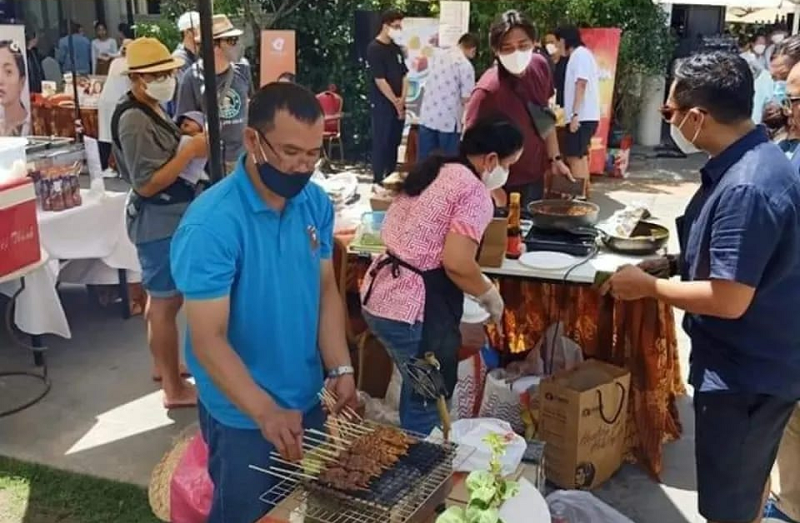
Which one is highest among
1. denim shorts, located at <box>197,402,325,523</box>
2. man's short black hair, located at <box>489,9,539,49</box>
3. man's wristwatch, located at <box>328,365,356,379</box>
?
man's short black hair, located at <box>489,9,539,49</box>

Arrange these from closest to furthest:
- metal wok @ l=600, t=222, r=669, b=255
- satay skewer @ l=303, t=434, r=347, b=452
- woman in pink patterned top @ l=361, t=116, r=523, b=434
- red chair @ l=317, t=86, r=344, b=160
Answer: satay skewer @ l=303, t=434, r=347, b=452
woman in pink patterned top @ l=361, t=116, r=523, b=434
metal wok @ l=600, t=222, r=669, b=255
red chair @ l=317, t=86, r=344, b=160

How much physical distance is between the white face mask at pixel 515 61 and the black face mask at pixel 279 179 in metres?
2.95

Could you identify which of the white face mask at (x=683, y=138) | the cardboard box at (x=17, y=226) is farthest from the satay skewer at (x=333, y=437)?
the cardboard box at (x=17, y=226)

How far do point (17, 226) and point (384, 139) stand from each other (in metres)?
5.27

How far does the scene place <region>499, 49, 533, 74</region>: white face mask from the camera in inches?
186

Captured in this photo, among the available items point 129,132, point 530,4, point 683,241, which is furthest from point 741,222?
point 530,4

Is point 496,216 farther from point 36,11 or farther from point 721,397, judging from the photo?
point 36,11

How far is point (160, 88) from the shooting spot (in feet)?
12.5

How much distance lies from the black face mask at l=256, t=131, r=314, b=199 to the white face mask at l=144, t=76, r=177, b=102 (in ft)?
6.52

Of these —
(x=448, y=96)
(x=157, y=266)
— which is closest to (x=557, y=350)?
(x=157, y=266)

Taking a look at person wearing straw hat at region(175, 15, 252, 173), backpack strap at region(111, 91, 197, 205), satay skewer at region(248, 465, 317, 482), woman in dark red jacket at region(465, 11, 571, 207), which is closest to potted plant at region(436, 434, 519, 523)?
satay skewer at region(248, 465, 317, 482)

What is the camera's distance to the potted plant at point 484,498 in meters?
1.77

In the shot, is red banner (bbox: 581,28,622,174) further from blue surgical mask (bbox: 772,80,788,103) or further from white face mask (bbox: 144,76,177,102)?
white face mask (bbox: 144,76,177,102)

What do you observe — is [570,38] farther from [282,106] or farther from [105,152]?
[282,106]
